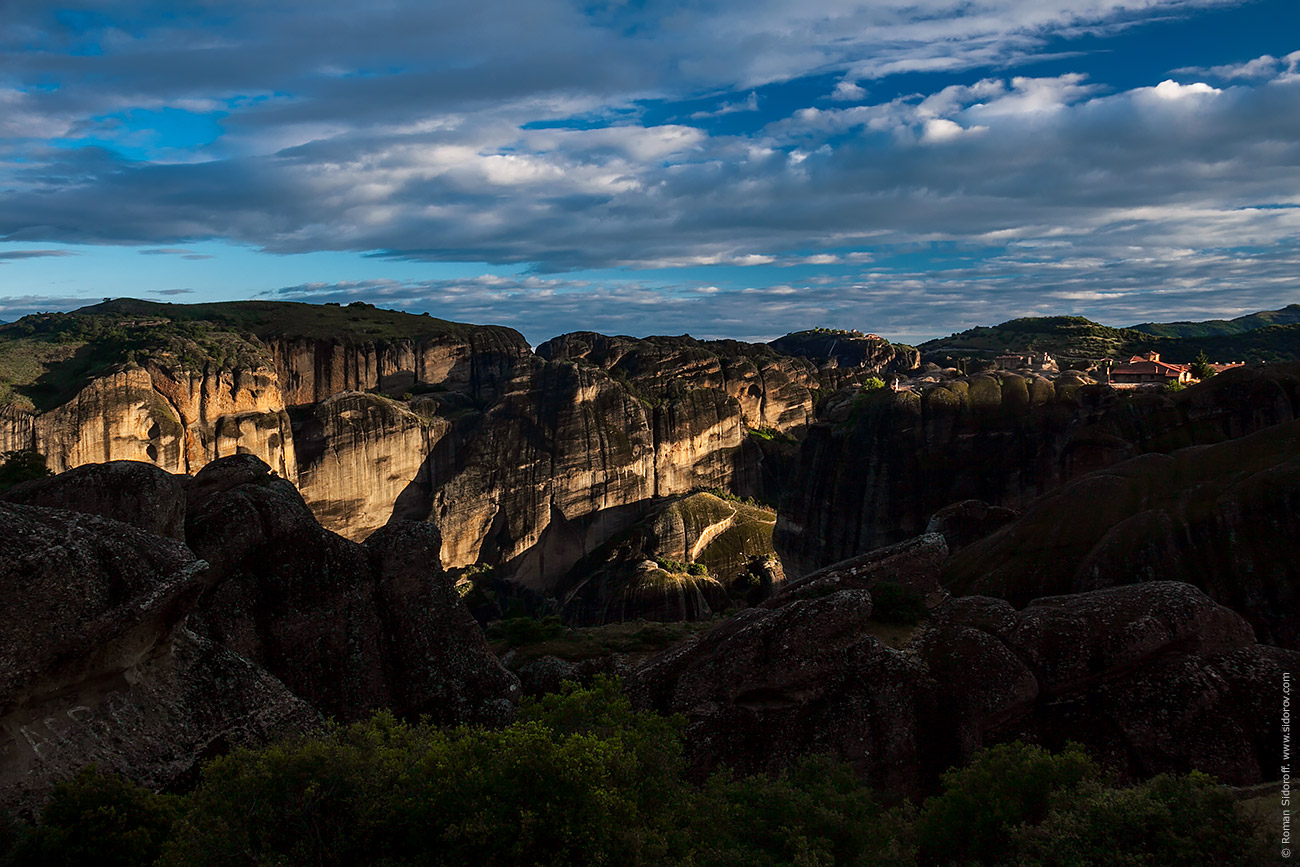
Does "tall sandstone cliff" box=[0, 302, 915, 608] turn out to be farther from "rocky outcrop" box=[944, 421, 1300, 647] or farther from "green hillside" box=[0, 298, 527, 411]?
"rocky outcrop" box=[944, 421, 1300, 647]

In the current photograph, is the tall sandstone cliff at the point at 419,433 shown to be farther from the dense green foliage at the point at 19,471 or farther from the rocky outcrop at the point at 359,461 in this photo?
the dense green foliage at the point at 19,471

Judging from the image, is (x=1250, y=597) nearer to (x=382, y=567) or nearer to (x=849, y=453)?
(x=382, y=567)

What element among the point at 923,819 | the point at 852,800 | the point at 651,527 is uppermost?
the point at 852,800

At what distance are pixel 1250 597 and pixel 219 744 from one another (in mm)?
35133

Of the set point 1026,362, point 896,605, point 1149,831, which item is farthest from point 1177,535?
point 1026,362

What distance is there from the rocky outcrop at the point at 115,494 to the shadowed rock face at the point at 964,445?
174 ft

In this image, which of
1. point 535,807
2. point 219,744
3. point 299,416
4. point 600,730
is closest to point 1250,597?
point 600,730

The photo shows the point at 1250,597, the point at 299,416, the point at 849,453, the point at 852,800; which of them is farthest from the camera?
the point at 299,416

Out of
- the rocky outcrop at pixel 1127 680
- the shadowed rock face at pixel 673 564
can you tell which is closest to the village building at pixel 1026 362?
the shadowed rock face at pixel 673 564

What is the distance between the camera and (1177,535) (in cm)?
3194

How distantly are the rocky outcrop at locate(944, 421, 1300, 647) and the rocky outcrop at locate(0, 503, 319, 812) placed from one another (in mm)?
30040

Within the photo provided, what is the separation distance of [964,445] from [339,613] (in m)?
53.5

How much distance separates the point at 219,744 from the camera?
1759cm

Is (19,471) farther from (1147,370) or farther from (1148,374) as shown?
(1147,370)
